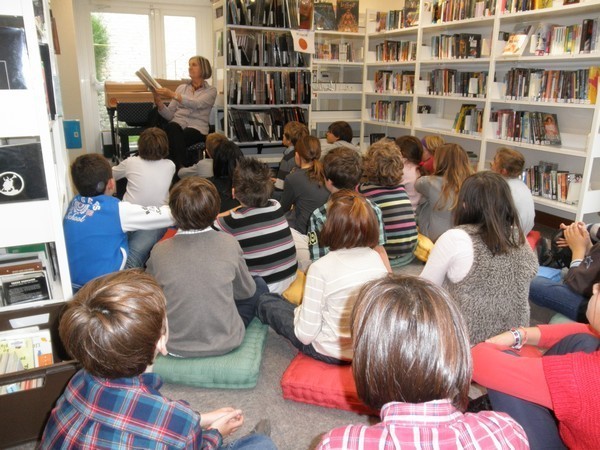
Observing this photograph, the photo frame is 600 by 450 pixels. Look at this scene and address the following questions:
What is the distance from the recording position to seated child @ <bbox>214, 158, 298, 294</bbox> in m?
2.51

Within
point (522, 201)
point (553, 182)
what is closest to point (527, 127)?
point (553, 182)

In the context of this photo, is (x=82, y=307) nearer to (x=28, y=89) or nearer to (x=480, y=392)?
(x=28, y=89)

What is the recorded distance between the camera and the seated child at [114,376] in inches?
40.0

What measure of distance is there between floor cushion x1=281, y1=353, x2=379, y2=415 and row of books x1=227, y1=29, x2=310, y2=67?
13.9 feet

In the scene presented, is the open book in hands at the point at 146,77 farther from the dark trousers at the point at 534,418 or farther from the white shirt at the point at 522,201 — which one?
the dark trousers at the point at 534,418

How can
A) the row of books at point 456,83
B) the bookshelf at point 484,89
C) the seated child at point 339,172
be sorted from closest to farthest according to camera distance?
the seated child at point 339,172, the bookshelf at point 484,89, the row of books at point 456,83

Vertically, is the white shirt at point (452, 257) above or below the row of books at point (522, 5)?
below

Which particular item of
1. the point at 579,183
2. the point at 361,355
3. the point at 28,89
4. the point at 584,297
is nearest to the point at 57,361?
the point at 28,89

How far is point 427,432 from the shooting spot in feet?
2.72

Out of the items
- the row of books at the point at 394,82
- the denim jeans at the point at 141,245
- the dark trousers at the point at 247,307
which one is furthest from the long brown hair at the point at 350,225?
the row of books at the point at 394,82

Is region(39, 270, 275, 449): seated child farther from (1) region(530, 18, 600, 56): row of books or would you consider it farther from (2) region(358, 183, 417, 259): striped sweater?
(1) region(530, 18, 600, 56): row of books

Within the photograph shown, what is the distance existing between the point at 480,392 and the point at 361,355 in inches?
58.8

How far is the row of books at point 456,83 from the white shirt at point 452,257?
3.31m

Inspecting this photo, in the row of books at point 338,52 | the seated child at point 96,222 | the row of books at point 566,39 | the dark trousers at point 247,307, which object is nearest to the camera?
the seated child at point 96,222
